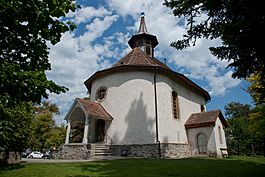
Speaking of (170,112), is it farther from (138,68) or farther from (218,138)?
(218,138)

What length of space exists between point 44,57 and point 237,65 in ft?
20.7

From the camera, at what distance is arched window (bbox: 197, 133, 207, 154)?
20406mm

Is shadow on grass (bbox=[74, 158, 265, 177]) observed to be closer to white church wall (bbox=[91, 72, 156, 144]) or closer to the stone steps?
the stone steps

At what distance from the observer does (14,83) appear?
572 centimetres

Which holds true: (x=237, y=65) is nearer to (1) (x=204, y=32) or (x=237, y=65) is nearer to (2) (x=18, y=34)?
(1) (x=204, y=32)

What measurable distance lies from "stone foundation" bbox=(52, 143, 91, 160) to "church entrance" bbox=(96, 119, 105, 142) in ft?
9.83

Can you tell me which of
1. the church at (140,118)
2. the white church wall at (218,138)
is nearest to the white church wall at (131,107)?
the church at (140,118)

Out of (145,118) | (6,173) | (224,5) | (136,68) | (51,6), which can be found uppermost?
(136,68)

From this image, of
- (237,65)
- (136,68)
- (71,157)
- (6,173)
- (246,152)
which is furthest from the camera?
(246,152)

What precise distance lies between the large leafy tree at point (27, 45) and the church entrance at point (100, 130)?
41.6 ft

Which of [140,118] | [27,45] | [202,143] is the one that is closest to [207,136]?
[202,143]

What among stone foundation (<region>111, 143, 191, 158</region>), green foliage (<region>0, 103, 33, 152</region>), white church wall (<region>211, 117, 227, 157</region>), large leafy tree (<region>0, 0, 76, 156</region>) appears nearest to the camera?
large leafy tree (<region>0, 0, 76, 156</region>)

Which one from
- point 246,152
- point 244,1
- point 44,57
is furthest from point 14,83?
point 246,152

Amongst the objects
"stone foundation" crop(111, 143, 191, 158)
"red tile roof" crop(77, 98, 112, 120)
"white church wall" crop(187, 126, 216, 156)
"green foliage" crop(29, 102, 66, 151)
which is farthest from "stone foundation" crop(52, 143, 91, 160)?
"green foliage" crop(29, 102, 66, 151)
